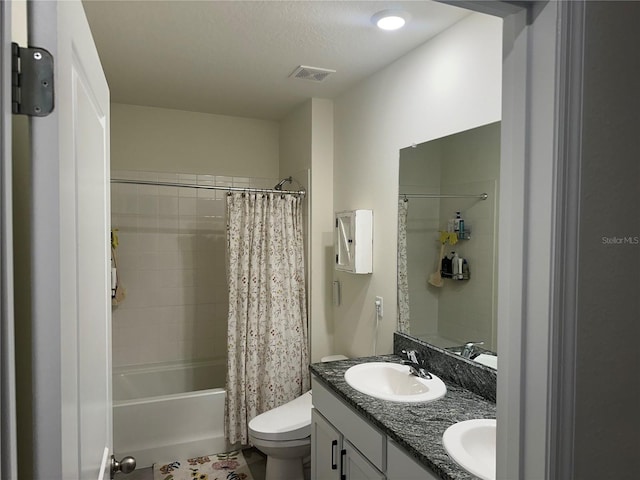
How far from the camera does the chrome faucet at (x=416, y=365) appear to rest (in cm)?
201

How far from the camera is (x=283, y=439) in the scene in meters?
2.40

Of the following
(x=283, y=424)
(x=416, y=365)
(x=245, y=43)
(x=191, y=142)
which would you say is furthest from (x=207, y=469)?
(x=245, y=43)

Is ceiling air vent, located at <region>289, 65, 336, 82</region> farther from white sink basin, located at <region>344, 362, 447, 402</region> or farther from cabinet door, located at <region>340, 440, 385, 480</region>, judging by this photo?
cabinet door, located at <region>340, 440, 385, 480</region>

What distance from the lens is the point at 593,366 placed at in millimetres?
775

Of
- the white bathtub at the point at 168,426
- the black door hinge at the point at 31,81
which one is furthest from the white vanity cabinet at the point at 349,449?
the black door hinge at the point at 31,81

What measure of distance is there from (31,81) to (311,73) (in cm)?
224

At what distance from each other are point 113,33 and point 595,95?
2.15 meters

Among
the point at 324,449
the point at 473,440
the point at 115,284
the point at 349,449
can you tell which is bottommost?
the point at 324,449

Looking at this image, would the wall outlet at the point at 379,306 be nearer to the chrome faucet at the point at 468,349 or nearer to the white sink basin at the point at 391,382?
the white sink basin at the point at 391,382

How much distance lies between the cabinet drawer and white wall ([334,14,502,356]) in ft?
1.98

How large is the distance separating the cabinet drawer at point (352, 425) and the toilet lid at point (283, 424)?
0.36 m

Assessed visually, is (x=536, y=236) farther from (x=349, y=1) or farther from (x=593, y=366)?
(x=349, y=1)

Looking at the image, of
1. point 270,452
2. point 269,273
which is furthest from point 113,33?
point 270,452

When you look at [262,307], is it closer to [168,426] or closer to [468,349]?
[168,426]
